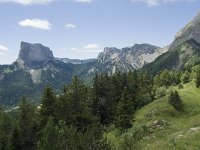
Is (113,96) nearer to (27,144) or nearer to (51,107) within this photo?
(51,107)

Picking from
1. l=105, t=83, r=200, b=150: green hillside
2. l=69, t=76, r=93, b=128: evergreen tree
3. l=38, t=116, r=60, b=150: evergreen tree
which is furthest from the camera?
l=69, t=76, r=93, b=128: evergreen tree

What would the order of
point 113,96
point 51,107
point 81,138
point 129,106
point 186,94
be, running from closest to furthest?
point 81,138 → point 129,106 → point 51,107 → point 186,94 → point 113,96

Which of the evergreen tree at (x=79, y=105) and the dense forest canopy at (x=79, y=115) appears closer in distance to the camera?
the dense forest canopy at (x=79, y=115)

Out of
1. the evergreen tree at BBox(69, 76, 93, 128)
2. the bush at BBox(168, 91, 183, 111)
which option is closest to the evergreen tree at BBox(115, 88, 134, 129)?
the evergreen tree at BBox(69, 76, 93, 128)

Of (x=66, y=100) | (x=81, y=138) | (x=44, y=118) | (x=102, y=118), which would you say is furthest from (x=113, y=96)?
(x=81, y=138)

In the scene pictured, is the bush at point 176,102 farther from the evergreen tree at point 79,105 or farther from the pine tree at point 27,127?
the pine tree at point 27,127

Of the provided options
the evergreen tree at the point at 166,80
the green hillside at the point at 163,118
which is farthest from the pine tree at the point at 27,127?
the evergreen tree at the point at 166,80

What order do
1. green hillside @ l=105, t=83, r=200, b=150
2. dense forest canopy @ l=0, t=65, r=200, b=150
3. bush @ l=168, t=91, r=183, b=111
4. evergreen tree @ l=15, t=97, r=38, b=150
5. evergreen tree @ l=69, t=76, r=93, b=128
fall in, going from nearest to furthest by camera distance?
dense forest canopy @ l=0, t=65, r=200, b=150
green hillside @ l=105, t=83, r=200, b=150
evergreen tree @ l=15, t=97, r=38, b=150
bush @ l=168, t=91, r=183, b=111
evergreen tree @ l=69, t=76, r=93, b=128

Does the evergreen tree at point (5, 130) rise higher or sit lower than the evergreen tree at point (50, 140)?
Result: lower

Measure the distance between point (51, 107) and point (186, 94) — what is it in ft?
102

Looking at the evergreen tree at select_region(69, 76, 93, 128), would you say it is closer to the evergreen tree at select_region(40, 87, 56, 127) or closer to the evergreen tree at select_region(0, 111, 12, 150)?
the evergreen tree at select_region(40, 87, 56, 127)

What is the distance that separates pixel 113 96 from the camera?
288 feet

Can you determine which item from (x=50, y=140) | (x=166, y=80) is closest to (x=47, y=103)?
(x=50, y=140)

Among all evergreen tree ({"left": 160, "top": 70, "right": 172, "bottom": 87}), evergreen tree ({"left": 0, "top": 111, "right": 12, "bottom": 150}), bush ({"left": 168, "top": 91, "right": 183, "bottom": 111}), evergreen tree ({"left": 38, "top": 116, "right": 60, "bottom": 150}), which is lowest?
evergreen tree ({"left": 0, "top": 111, "right": 12, "bottom": 150})
